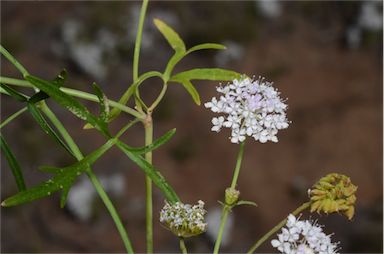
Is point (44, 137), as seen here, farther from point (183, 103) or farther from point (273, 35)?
point (273, 35)

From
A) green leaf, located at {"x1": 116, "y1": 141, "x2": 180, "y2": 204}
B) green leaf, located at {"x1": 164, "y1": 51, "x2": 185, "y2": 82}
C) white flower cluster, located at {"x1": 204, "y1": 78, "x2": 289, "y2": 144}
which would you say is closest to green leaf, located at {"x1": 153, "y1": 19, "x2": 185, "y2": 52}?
green leaf, located at {"x1": 164, "y1": 51, "x2": 185, "y2": 82}

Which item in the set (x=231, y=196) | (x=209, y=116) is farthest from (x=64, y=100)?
(x=209, y=116)

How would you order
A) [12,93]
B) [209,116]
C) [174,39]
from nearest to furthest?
[12,93] → [174,39] → [209,116]

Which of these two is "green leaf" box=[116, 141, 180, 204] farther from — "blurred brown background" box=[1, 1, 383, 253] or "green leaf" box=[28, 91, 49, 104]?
"blurred brown background" box=[1, 1, 383, 253]

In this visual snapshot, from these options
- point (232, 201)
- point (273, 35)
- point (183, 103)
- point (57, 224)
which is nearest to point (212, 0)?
point (273, 35)

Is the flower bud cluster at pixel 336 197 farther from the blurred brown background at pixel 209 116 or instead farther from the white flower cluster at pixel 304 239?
the blurred brown background at pixel 209 116

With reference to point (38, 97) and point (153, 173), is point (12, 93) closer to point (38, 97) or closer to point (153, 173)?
point (38, 97)
